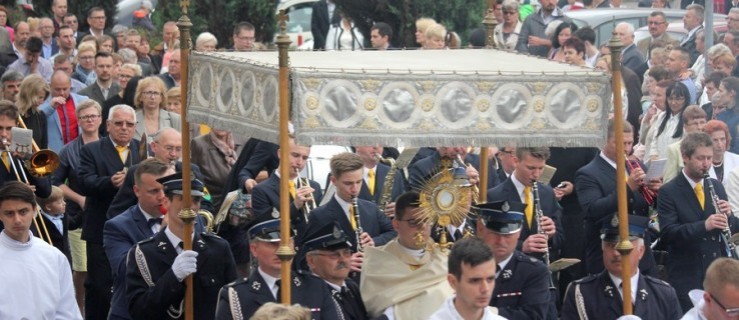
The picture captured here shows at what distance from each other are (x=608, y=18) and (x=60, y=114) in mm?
8888

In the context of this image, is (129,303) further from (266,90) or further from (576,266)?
(576,266)

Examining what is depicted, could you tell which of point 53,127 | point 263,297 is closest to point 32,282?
point 263,297

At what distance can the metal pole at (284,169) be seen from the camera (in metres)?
9.07

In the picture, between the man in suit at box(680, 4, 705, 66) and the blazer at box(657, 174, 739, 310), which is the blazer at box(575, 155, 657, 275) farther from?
the man in suit at box(680, 4, 705, 66)

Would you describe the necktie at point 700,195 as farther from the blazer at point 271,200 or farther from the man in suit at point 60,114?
the man in suit at point 60,114

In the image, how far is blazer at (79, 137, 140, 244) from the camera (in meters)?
13.1

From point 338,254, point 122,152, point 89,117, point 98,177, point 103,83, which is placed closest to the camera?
point 338,254

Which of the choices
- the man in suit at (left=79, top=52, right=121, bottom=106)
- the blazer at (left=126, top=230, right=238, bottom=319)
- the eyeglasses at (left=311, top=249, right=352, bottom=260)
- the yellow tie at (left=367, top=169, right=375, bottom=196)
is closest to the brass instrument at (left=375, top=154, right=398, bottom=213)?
the yellow tie at (left=367, top=169, right=375, bottom=196)

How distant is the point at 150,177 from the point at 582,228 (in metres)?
4.40

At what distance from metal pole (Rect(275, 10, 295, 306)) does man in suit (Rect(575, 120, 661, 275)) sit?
377 cm

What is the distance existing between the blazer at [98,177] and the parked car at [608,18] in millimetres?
9497

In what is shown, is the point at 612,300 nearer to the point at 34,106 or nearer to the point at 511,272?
the point at 511,272

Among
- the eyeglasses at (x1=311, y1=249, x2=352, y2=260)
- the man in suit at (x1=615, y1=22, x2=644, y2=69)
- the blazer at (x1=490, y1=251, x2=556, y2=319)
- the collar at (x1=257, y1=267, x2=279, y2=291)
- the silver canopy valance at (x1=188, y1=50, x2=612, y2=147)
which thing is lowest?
the blazer at (x1=490, y1=251, x2=556, y2=319)

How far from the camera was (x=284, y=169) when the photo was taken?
9.16 metres
